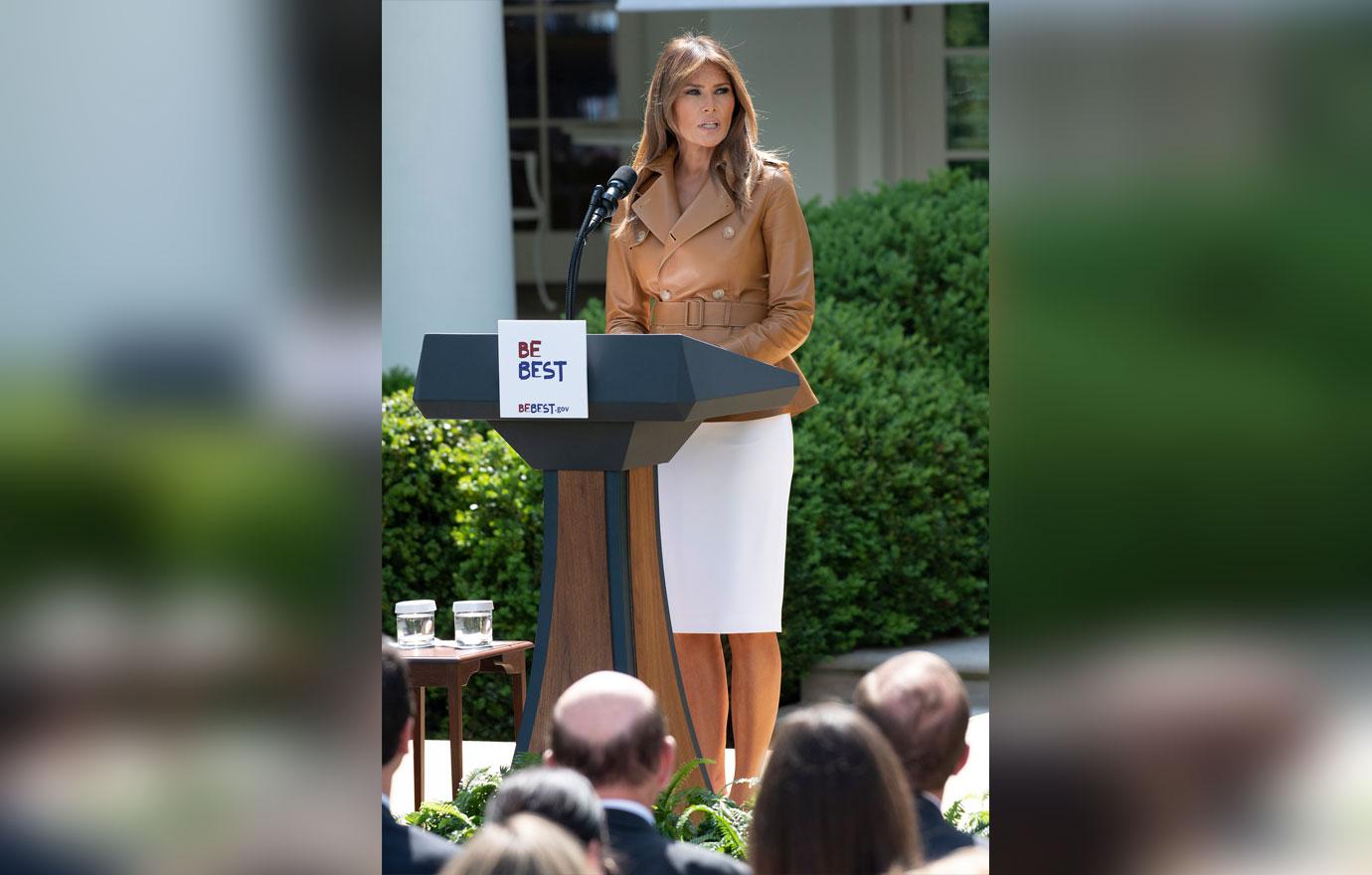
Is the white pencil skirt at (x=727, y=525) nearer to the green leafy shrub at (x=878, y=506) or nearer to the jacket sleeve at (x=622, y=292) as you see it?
the jacket sleeve at (x=622, y=292)

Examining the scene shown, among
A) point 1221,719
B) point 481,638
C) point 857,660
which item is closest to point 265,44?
point 1221,719

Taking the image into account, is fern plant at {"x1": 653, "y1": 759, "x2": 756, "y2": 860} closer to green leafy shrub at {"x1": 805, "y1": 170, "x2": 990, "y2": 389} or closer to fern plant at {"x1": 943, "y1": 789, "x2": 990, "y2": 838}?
fern plant at {"x1": 943, "y1": 789, "x2": 990, "y2": 838}

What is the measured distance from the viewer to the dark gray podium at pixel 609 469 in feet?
11.0

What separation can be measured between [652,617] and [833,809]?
1466mm

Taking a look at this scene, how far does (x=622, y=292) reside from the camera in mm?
4191

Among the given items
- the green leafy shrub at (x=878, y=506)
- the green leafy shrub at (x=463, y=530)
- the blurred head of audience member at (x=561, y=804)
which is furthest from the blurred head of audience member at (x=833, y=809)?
the green leafy shrub at (x=878, y=506)

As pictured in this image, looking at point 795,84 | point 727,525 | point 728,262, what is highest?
point 795,84

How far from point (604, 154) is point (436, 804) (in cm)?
880

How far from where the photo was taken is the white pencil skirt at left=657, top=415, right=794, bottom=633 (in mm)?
4086

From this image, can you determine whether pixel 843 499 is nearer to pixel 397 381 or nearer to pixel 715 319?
pixel 397 381

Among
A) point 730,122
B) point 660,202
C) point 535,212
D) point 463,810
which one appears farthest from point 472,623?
point 535,212

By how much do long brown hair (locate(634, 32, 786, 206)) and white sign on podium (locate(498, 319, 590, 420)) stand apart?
890mm

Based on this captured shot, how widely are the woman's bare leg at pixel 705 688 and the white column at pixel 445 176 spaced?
409 centimetres

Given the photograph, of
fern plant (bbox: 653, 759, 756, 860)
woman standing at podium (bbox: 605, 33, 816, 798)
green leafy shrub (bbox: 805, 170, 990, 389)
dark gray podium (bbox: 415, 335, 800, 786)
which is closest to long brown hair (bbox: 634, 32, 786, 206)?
woman standing at podium (bbox: 605, 33, 816, 798)
